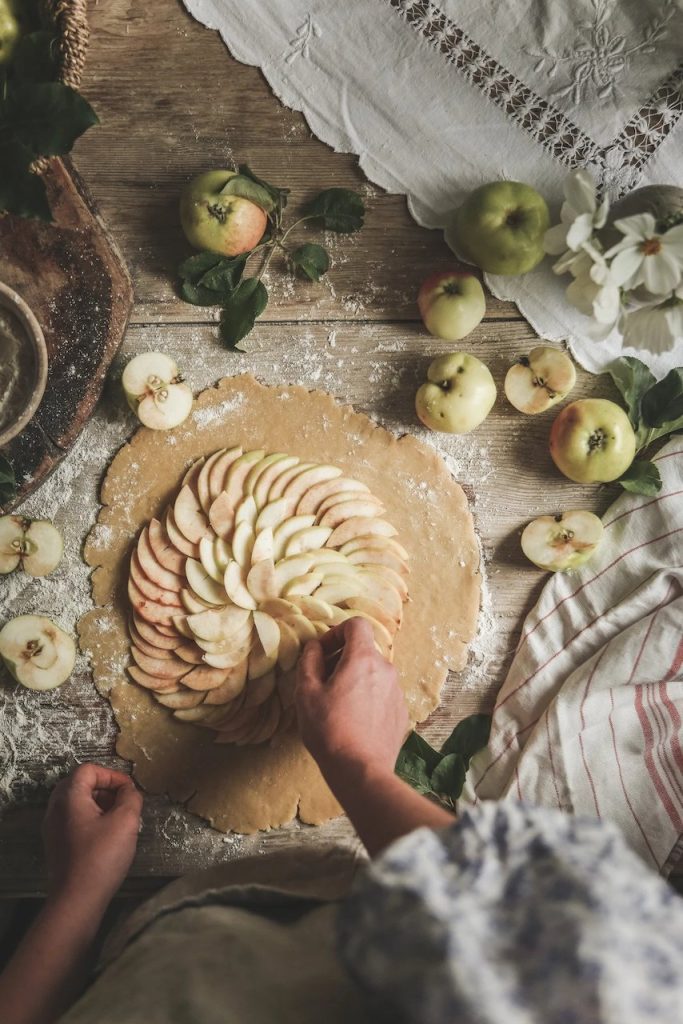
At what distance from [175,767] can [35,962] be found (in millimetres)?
388

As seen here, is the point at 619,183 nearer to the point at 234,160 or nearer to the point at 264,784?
the point at 234,160

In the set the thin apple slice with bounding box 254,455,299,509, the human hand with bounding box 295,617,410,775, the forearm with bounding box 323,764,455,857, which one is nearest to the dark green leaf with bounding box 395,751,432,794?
the human hand with bounding box 295,617,410,775

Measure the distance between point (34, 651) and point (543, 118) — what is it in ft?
4.70

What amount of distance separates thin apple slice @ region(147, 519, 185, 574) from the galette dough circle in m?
0.05

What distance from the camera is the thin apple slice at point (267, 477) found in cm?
154

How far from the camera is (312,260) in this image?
1.58m

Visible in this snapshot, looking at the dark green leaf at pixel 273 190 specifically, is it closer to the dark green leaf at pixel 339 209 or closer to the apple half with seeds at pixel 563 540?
the dark green leaf at pixel 339 209

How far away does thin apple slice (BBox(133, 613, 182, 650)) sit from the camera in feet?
5.03

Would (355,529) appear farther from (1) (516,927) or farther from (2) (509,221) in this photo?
(1) (516,927)

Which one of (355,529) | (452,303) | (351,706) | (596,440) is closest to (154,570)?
(355,529)

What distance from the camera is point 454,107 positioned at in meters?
1.54

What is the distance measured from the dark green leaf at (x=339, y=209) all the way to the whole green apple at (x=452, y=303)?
0.20 metres

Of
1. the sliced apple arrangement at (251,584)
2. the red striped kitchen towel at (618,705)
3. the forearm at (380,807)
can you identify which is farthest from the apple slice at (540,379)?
the forearm at (380,807)

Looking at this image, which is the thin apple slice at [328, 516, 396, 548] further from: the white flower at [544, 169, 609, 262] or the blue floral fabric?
the blue floral fabric
